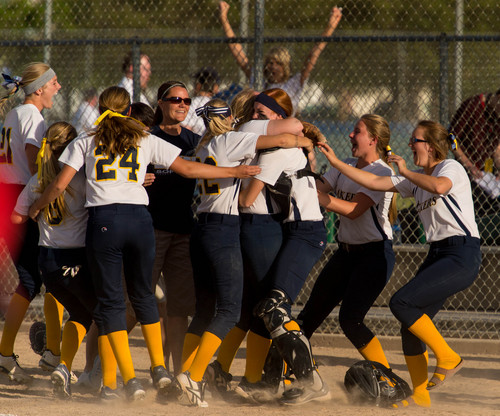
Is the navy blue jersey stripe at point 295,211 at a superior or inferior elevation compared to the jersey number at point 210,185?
inferior

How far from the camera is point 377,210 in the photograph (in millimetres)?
4793

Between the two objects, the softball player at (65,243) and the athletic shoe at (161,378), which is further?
the softball player at (65,243)

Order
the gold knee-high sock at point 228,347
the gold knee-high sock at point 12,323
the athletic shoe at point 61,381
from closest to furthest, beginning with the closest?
the athletic shoe at point 61,381, the gold knee-high sock at point 228,347, the gold knee-high sock at point 12,323

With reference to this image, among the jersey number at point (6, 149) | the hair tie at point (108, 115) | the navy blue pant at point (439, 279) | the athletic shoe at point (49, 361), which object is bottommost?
the athletic shoe at point (49, 361)

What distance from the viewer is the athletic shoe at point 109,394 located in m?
4.32

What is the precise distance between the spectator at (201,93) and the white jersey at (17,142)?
1939mm

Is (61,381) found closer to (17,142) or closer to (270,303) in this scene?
(270,303)

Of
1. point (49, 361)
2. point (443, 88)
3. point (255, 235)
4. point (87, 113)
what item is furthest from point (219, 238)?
point (87, 113)

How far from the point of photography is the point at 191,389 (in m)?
4.23

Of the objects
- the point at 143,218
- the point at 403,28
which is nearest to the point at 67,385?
the point at 143,218

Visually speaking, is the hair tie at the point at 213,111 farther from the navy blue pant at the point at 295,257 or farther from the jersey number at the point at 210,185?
the navy blue pant at the point at 295,257

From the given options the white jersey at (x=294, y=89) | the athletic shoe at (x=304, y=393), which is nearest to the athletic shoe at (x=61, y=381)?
the athletic shoe at (x=304, y=393)

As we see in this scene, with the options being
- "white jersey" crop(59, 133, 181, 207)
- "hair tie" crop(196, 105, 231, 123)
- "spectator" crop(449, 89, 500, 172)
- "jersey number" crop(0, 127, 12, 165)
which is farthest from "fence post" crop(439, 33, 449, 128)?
"jersey number" crop(0, 127, 12, 165)

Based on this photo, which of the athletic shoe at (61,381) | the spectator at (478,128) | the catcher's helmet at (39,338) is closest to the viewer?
the athletic shoe at (61,381)
